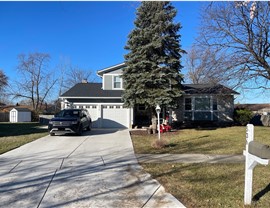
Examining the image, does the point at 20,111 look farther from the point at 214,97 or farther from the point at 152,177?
the point at 152,177

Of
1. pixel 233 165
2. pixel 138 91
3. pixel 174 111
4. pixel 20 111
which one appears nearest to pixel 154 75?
pixel 138 91

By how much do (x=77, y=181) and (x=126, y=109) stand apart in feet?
55.6

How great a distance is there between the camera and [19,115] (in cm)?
3856

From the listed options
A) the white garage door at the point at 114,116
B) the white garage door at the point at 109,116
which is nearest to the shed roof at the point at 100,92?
the white garage door at the point at 109,116

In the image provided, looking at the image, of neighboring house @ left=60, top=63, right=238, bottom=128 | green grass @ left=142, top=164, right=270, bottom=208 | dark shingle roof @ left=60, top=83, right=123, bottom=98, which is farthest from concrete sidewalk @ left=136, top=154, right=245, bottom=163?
dark shingle roof @ left=60, top=83, right=123, bottom=98

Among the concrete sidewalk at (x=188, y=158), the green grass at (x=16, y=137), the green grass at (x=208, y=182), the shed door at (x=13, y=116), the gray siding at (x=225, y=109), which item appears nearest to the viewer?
the green grass at (x=208, y=182)

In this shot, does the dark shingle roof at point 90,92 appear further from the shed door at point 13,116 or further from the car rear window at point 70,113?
the shed door at point 13,116

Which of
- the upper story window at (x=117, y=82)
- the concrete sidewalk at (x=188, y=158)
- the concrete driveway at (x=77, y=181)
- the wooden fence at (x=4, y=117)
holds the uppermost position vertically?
the upper story window at (x=117, y=82)

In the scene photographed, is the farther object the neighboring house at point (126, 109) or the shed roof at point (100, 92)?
the neighboring house at point (126, 109)

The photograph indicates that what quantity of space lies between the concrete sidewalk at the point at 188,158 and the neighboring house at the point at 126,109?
1329 centimetres

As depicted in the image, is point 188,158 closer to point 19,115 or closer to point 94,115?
point 94,115

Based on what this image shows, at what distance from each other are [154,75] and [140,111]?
7.72m

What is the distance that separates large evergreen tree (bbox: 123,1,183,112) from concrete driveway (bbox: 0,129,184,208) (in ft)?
27.4

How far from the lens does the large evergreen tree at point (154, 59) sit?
18.1m
